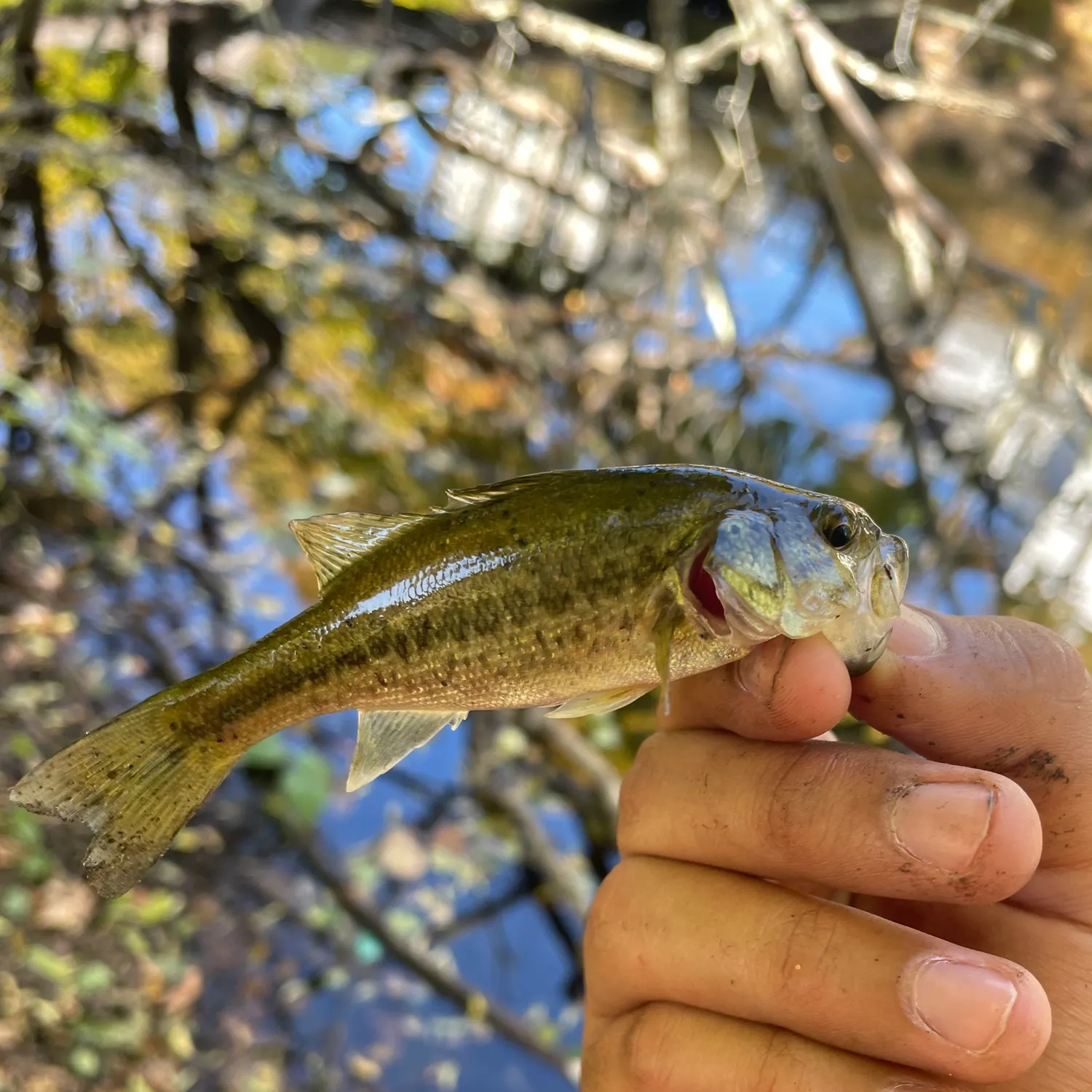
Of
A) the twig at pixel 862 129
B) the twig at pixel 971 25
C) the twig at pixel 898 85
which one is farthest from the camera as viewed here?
the twig at pixel 862 129

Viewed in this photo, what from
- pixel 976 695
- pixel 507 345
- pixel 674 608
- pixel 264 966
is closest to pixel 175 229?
pixel 507 345

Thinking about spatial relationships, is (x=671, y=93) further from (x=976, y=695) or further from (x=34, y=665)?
(x=34, y=665)

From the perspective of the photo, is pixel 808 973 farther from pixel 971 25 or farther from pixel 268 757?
pixel 971 25

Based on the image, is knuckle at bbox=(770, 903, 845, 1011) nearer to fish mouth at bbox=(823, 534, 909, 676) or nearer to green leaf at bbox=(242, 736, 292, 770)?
fish mouth at bbox=(823, 534, 909, 676)

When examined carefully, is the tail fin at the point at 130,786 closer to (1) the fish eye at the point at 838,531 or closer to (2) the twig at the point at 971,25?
(1) the fish eye at the point at 838,531

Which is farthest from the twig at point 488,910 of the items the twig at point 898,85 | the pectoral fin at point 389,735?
the twig at point 898,85
